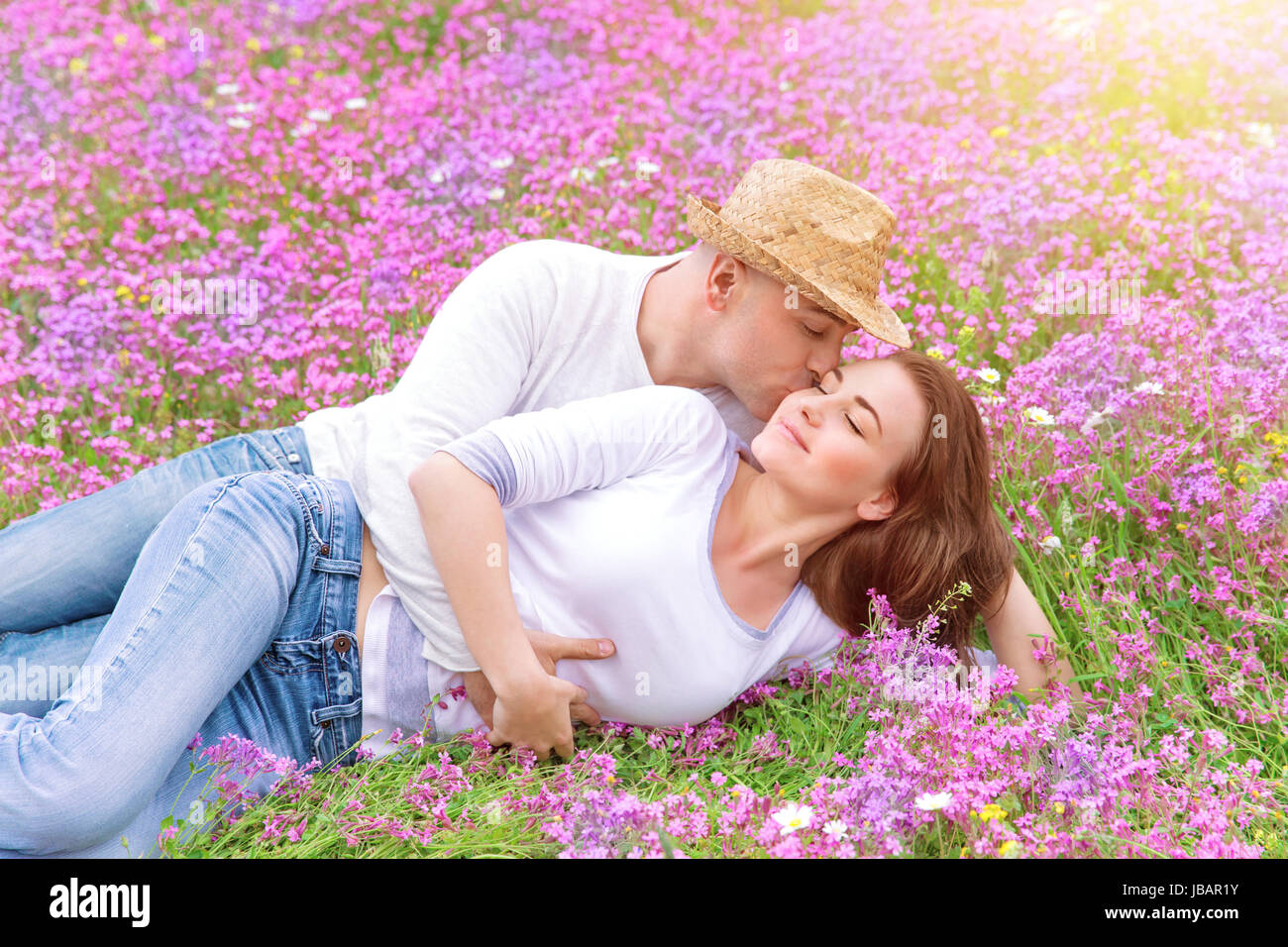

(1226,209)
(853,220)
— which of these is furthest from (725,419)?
(1226,209)

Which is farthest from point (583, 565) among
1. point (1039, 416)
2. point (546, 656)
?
point (1039, 416)

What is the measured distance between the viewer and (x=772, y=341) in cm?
337

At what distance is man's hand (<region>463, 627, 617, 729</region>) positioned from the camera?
3.00 meters

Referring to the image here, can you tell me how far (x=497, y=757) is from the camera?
310cm

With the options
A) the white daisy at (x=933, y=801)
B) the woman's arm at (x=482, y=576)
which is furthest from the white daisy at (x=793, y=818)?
the woman's arm at (x=482, y=576)

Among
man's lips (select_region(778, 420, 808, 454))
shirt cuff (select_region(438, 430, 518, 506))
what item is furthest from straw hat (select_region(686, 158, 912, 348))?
shirt cuff (select_region(438, 430, 518, 506))

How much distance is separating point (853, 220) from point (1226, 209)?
2.57m

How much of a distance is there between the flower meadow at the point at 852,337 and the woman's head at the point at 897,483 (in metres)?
0.14

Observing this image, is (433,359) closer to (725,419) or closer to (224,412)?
(725,419)

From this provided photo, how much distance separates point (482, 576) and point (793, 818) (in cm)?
92

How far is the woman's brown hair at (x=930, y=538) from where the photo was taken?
316cm

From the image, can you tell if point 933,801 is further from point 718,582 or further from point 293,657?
point 293,657

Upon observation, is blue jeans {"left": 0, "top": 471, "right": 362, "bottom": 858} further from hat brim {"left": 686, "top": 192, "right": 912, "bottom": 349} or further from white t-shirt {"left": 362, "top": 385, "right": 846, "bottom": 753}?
hat brim {"left": 686, "top": 192, "right": 912, "bottom": 349}

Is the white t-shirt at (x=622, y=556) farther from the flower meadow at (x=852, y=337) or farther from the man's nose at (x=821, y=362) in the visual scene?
the man's nose at (x=821, y=362)
